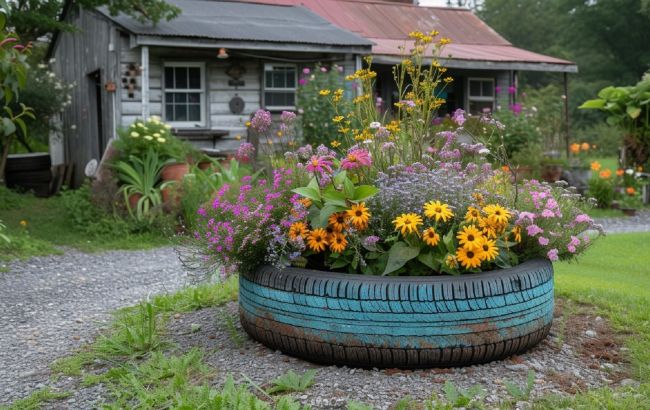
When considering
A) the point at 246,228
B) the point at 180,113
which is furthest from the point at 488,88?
the point at 246,228

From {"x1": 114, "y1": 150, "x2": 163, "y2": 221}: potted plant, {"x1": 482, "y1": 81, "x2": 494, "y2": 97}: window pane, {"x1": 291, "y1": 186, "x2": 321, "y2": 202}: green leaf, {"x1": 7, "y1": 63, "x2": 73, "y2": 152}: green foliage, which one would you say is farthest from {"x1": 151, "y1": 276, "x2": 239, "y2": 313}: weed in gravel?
{"x1": 482, "y1": 81, "x2": 494, "y2": 97}: window pane

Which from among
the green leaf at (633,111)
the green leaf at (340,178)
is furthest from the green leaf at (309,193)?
the green leaf at (633,111)

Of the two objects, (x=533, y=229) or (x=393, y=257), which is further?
(x=533, y=229)

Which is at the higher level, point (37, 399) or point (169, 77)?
point (169, 77)

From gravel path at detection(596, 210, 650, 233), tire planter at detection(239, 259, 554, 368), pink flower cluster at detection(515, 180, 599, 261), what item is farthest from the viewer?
gravel path at detection(596, 210, 650, 233)

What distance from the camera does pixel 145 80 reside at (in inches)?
461

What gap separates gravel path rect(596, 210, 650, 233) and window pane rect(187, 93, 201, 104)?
23.0 feet

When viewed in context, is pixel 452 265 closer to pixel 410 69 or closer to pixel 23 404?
pixel 410 69

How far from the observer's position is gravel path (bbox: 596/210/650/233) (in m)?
10.4

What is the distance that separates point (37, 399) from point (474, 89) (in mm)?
16254

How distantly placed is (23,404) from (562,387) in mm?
2483

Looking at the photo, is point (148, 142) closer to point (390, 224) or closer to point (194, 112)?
point (194, 112)

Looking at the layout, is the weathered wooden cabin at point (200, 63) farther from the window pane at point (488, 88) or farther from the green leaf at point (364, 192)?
the green leaf at point (364, 192)

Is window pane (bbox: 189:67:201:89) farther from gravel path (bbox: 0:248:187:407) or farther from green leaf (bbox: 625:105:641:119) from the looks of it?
green leaf (bbox: 625:105:641:119)
